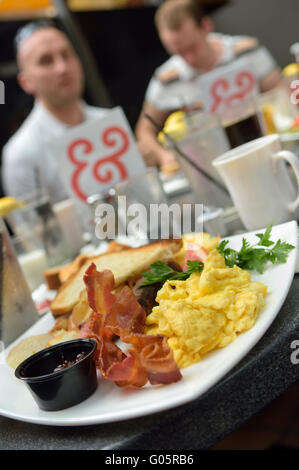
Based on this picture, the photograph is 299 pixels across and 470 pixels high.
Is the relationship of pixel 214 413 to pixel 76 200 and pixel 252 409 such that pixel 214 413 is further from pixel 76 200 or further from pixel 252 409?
pixel 76 200

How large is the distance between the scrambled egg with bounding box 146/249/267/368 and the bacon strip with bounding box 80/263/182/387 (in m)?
0.03

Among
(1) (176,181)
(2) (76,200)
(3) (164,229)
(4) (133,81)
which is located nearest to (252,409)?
(3) (164,229)

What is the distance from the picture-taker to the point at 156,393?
74cm

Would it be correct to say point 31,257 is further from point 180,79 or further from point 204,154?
point 180,79

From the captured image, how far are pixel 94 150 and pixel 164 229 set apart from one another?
0.61 m

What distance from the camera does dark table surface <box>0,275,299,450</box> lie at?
0.73 metres

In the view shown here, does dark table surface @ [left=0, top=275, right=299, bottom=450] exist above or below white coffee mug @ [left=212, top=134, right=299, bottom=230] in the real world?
below

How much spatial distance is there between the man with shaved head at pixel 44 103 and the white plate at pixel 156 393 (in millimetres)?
3388

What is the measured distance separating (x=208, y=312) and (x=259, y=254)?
241mm

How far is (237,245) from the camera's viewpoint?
43.8 inches

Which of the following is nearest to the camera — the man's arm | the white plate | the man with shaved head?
the white plate

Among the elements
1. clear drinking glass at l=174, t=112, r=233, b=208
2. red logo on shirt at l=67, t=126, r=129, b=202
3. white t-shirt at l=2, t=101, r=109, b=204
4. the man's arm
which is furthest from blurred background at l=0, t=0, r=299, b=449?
clear drinking glass at l=174, t=112, r=233, b=208

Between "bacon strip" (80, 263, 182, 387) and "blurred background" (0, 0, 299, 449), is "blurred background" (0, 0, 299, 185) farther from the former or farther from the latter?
"bacon strip" (80, 263, 182, 387)

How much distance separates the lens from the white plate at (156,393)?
2.31ft
